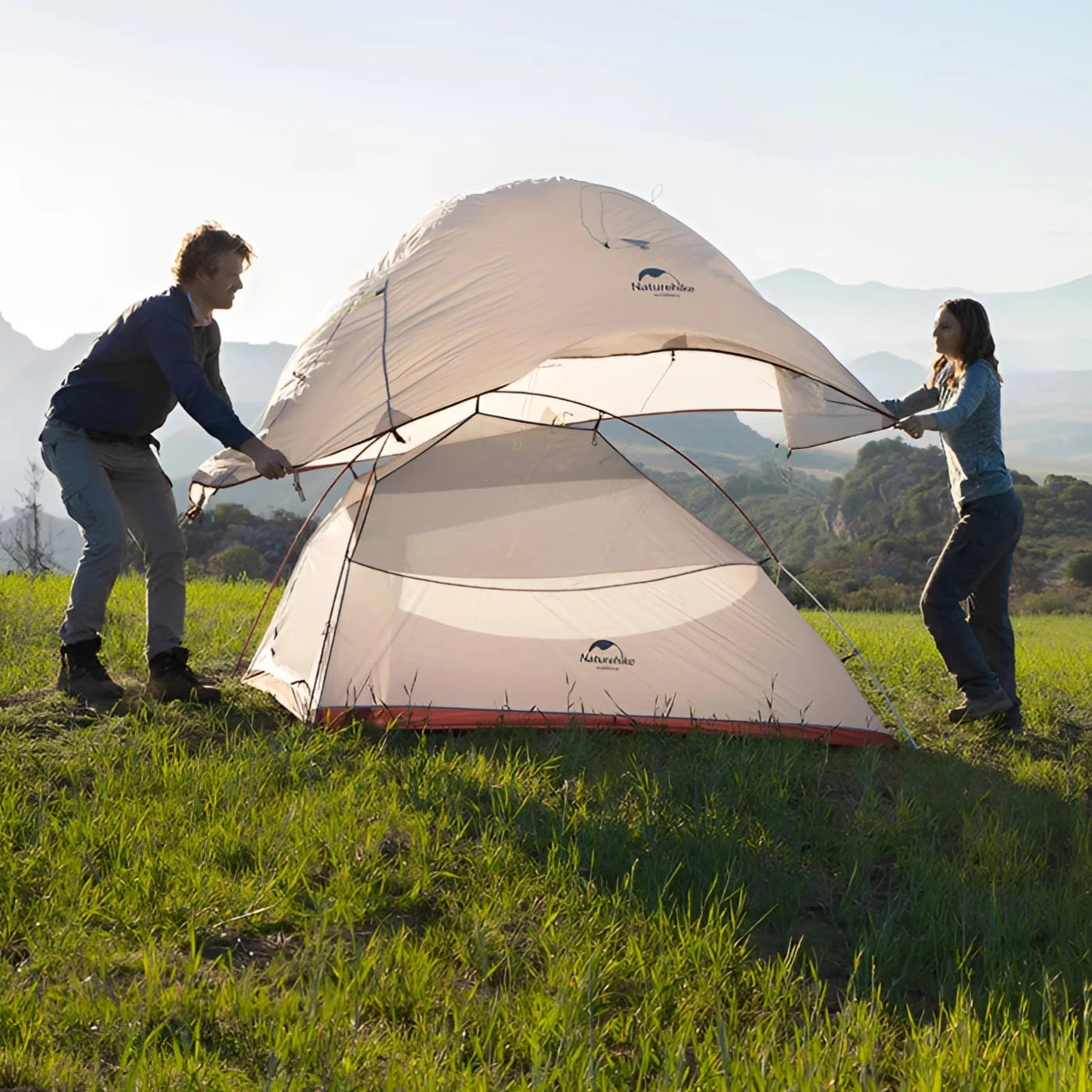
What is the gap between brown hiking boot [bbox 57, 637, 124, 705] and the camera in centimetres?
589

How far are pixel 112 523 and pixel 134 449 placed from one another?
1.55 feet

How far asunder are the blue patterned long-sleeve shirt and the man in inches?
147

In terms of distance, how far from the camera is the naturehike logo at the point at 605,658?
5984mm

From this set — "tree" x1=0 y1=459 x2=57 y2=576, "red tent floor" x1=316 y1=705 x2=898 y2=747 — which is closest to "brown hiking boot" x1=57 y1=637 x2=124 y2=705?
"red tent floor" x1=316 y1=705 x2=898 y2=747

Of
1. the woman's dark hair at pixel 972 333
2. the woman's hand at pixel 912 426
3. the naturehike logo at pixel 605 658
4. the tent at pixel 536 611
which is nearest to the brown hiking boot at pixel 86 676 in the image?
the tent at pixel 536 611

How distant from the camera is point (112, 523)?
576 centimetres

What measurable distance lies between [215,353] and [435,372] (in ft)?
5.49

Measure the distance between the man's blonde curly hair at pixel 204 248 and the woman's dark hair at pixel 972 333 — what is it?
3.77m

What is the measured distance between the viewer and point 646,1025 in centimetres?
294

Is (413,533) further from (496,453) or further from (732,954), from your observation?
(732,954)

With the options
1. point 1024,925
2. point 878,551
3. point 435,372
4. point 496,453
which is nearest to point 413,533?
point 496,453

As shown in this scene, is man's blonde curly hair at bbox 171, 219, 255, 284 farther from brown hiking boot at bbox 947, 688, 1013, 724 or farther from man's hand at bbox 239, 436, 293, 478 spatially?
brown hiking boot at bbox 947, 688, 1013, 724

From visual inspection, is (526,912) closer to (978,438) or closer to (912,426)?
(912,426)

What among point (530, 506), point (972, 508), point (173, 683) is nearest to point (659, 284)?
point (530, 506)
